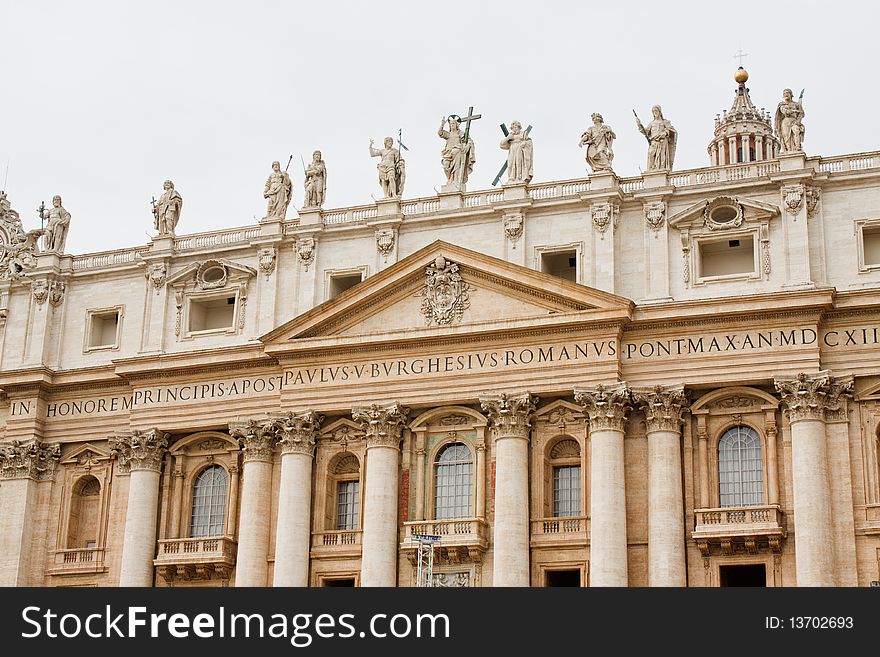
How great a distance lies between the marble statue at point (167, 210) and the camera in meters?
56.0

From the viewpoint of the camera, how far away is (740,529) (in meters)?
45.0

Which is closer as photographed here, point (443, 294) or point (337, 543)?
point (337, 543)

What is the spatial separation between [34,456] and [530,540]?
18231 mm

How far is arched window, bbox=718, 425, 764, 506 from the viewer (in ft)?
152

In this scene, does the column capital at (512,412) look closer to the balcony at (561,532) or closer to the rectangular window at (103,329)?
the balcony at (561,532)

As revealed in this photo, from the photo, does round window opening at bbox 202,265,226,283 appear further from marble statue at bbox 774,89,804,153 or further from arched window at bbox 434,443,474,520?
marble statue at bbox 774,89,804,153

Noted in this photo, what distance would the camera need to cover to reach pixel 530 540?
47.3 metres

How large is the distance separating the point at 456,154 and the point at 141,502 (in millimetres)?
15382

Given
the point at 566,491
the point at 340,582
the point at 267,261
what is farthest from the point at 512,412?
the point at 267,261

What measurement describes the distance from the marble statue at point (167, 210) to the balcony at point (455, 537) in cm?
1504

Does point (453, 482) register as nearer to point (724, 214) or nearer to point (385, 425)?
point (385, 425)

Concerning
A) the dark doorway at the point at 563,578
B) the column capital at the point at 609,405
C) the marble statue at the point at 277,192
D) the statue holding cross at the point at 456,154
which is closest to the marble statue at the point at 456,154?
the statue holding cross at the point at 456,154

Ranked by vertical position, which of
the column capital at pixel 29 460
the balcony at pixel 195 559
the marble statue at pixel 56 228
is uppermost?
the marble statue at pixel 56 228
